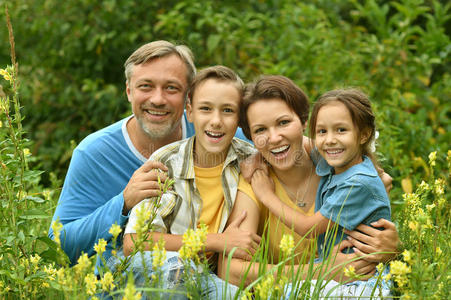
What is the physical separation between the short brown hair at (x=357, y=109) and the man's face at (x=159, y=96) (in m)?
0.82

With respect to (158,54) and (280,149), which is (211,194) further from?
(158,54)

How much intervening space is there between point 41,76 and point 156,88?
3.34m

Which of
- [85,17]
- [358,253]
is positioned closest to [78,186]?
[358,253]

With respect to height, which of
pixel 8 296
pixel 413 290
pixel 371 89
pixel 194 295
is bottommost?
pixel 8 296

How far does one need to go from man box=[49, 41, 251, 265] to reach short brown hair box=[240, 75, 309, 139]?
1.64 feet

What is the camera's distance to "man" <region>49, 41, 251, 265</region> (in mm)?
3066

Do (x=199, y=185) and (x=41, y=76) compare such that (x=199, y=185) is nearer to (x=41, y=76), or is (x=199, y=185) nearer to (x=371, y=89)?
(x=371, y=89)

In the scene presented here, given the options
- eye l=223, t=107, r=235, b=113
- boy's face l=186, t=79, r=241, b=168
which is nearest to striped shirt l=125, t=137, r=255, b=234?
boy's face l=186, t=79, r=241, b=168

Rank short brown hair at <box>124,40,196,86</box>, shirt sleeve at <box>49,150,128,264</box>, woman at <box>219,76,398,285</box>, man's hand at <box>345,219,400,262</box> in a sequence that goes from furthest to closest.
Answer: short brown hair at <box>124,40,196,86</box> → shirt sleeve at <box>49,150,128,264</box> → woman at <box>219,76,398,285</box> → man's hand at <box>345,219,400,262</box>

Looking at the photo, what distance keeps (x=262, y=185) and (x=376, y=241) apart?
1.98ft

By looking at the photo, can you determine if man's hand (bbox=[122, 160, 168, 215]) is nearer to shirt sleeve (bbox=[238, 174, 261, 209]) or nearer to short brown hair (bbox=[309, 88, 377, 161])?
shirt sleeve (bbox=[238, 174, 261, 209])

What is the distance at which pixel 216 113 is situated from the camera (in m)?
2.76

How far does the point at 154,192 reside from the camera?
8.50 feet

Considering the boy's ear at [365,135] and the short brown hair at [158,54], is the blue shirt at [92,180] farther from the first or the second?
the boy's ear at [365,135]
